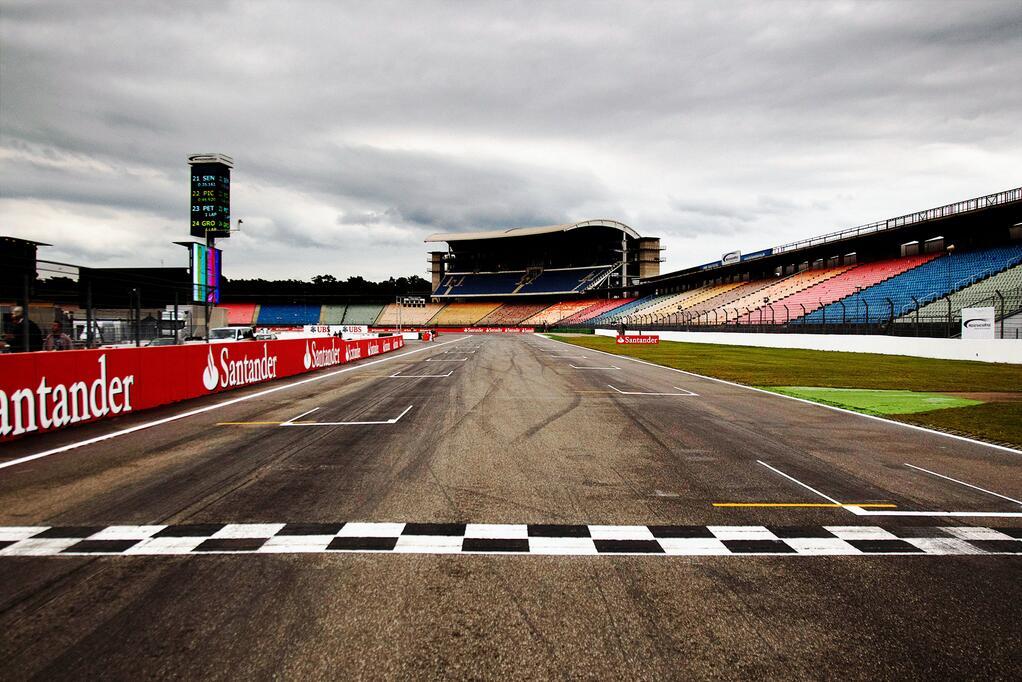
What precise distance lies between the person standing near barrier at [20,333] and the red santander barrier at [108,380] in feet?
1.52

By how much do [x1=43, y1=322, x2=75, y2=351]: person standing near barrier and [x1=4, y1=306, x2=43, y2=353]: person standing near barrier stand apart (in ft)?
0.34

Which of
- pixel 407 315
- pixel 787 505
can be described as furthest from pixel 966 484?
pixel 407 315

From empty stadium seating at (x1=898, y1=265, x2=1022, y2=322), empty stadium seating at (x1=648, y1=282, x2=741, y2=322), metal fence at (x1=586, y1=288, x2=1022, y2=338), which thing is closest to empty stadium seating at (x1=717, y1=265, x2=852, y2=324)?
metal fence at (x1=586, y1=288, x2=1022, y2=338)

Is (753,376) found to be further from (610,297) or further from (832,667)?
(610,297)

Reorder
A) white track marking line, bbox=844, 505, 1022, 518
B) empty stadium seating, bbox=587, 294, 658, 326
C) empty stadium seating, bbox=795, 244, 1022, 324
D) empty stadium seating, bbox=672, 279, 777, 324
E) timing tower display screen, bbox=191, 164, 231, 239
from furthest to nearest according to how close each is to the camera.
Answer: empty stadium seating, bbox=587, 294, 658, 326
empty stadium seating, bbox=672, 279, 777, 324
timing tower display screen, bbox=191, 164, 231, 239
empty stadium seating, bbox=795, 244, 1022, 324
white track marking line, bbox=844, 505, 1022, 518

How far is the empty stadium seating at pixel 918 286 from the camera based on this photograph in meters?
33.6

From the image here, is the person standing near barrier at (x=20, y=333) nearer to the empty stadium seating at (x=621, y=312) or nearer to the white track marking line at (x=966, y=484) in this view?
the white track marking line at (x=966, y=484)

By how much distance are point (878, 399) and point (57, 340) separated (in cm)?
1602

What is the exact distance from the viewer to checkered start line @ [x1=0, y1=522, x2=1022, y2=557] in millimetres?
3973

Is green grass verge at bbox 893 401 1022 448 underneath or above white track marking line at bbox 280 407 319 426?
underneath

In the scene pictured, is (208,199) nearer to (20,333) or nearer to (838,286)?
(20,333)

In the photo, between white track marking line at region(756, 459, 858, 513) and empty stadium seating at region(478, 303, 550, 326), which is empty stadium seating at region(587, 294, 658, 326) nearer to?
empty stadium seating at region(478, 303, 550, 326)

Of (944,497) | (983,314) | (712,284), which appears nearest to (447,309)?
(712,284)

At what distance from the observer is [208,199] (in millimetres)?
38688
